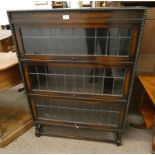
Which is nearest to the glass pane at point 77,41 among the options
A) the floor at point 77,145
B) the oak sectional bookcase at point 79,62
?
the oak sectional bookcase at point 79,62

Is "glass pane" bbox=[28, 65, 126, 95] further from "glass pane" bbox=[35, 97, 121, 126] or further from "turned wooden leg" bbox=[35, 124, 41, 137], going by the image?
"turned wooden leg" bbox=[35, 124, 41, 137]

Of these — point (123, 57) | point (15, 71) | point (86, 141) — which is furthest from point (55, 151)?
point (123, 57)

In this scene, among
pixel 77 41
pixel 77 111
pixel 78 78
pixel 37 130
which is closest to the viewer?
pixel 77 41

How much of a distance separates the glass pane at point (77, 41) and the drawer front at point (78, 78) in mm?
98

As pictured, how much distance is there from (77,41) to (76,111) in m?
0.64

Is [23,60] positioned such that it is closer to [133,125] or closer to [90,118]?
[90,118]

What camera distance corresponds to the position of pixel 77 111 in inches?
57.7

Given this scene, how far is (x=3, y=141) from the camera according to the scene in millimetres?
1516

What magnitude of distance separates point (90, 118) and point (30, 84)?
594 mm

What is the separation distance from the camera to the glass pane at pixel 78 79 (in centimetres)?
122

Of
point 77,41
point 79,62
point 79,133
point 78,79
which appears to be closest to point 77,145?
point 79,133

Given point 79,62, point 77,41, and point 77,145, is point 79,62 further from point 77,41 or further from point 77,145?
point 77,145

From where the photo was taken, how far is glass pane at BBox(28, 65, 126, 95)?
4.01 feet

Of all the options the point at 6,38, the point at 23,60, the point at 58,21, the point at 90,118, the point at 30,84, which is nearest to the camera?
the point at 58,21
